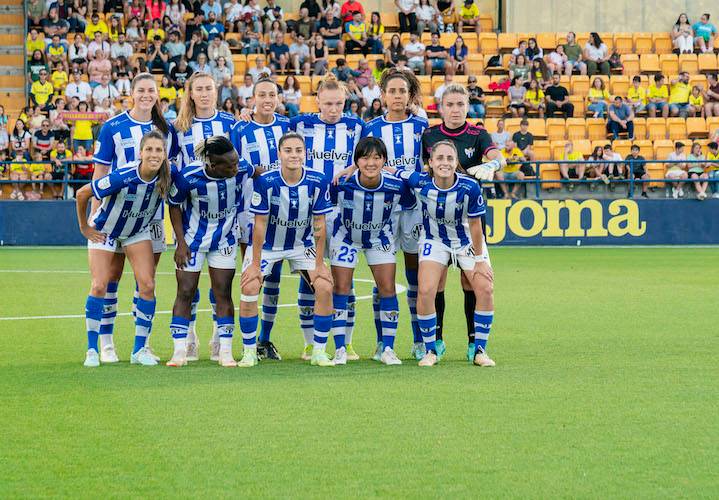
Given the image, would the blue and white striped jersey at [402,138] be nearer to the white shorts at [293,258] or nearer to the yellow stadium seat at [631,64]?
the white shorts at [293,258]

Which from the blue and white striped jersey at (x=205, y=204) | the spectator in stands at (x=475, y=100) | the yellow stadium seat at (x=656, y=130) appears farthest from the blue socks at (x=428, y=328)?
the yellow stadium seat at (x=656, y=130)

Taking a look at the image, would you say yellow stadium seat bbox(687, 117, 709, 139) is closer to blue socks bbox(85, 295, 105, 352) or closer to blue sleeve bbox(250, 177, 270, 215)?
blue sleeve bbox(250, 177, 270, 215)

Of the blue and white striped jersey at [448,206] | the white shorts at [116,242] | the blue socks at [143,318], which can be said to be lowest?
the blue socks at [143,318]

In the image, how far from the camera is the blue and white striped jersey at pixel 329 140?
9266 millimetres

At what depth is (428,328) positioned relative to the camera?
8.72 m

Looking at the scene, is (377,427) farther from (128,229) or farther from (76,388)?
(128,229)

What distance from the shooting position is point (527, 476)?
5246 millimetres

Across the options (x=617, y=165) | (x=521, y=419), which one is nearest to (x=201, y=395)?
(x=521, y=419)

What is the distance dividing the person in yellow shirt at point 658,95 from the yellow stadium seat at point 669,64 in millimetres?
1324

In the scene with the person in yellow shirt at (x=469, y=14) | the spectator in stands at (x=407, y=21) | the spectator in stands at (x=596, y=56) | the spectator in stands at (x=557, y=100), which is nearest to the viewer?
the spectator in stands at (x=557, y=100)

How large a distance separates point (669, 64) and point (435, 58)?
19.4ft

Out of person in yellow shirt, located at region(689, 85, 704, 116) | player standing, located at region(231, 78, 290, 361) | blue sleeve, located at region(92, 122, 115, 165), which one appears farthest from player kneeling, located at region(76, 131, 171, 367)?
person in yellow shirt, located at region(689, 85, 704, 116)

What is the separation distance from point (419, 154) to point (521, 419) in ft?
10.6

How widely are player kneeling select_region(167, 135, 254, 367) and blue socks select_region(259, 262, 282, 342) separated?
19.9 inches
